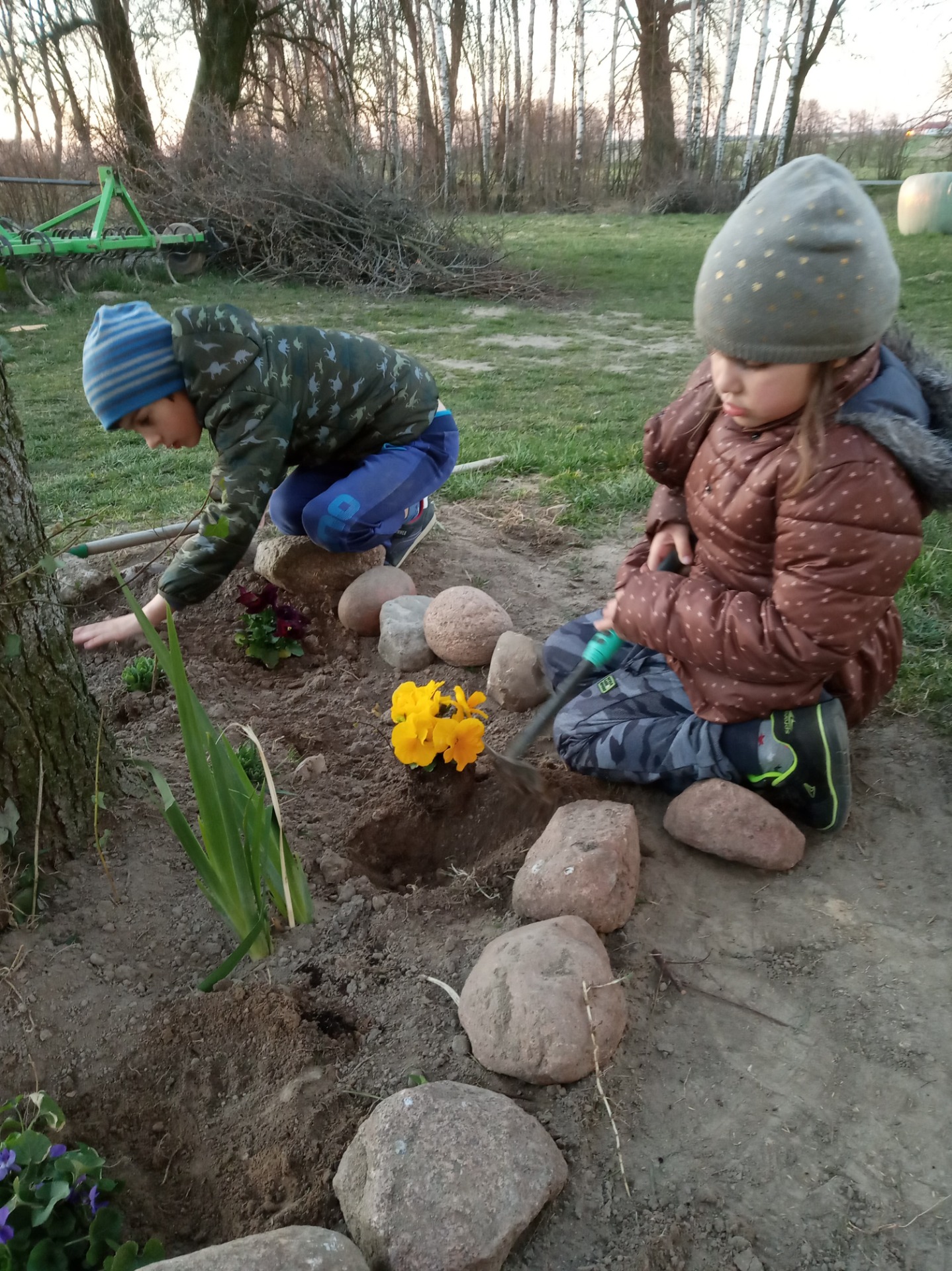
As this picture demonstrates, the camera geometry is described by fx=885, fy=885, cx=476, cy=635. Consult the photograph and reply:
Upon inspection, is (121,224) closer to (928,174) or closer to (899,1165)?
(928,174)

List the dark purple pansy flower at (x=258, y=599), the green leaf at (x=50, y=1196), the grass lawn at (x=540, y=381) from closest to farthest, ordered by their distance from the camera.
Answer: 1. the green leaf at (x=50, y=1196)
2. the dark purple pansy flower at (x=258, y=599)
3. the grass lawn at (x=540, y=381)

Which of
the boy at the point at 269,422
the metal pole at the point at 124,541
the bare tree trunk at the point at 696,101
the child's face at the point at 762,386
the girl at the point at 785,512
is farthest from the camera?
the bare tree trunk at the point at 696,101

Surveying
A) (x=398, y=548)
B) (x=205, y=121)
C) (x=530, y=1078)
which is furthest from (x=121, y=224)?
(x=530, y=1078)

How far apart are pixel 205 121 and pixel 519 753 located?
512 inches

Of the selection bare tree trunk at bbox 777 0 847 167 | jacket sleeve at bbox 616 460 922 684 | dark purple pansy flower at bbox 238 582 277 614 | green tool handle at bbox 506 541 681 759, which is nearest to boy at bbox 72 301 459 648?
dark purple pansy flower at bbox 238 582 277 614

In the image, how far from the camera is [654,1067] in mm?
1491

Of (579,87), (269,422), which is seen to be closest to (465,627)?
(269,422)

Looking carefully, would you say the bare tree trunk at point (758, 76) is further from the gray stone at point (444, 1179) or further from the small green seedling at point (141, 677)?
the gray stone at point (444, 1179)

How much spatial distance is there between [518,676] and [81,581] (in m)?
1.60

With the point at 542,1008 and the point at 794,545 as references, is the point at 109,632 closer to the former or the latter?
the point at 542,1008

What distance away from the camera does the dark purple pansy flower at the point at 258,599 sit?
284 centimetres

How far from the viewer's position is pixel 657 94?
2103cm

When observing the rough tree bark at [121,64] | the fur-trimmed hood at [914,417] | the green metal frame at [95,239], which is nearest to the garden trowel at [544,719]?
the fur-trimmed hood at [914,417]

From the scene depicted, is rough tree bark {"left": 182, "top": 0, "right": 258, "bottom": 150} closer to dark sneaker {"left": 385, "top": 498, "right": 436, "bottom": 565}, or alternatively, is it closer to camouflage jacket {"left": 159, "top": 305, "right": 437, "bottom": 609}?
dark sneaker {"left": 385, "top": 498, "right": 436, "bottom": 565}
